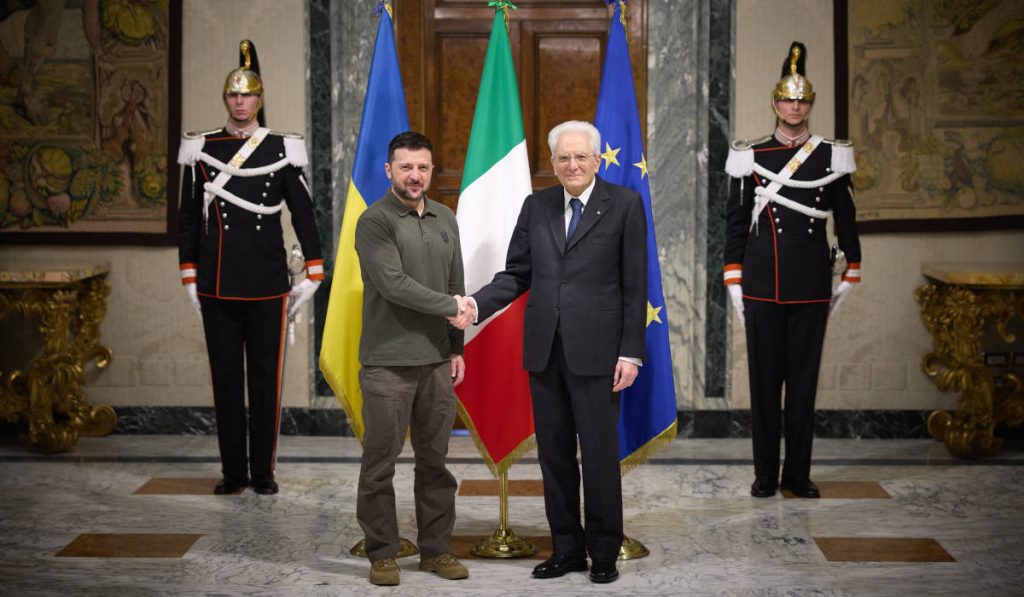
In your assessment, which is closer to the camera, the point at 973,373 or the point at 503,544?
the point at 503,544

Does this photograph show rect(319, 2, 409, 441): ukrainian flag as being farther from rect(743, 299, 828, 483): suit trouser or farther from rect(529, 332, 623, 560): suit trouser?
rect(743, 299, 828, 483): suit trouser

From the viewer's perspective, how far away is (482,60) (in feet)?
20.8

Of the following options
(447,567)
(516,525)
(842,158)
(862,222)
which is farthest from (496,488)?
(862,222)

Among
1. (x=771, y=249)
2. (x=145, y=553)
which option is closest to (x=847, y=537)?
(x=771, y=249)

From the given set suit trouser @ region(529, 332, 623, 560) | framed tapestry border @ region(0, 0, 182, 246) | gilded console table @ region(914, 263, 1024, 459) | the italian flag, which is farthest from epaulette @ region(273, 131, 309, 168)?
gilded console table @ region(914, 263, 1024, 459)

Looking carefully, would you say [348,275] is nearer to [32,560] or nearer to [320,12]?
[32,560]

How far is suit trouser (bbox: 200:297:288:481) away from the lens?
5.21 m

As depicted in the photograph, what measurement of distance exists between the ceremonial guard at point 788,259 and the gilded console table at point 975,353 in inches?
35.0

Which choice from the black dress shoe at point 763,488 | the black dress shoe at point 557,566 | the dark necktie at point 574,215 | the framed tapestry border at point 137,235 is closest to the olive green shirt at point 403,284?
the dark necktie at point 574,215

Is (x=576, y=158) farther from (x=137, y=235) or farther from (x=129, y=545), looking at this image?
(x=137, y=235)

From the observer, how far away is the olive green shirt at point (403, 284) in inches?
156

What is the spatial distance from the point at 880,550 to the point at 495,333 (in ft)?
5.28

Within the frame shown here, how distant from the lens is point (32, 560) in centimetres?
435

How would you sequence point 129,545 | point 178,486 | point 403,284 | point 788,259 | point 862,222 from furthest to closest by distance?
point 862,222
point 178,486
point 788,259
point 129,545
point 403,284
